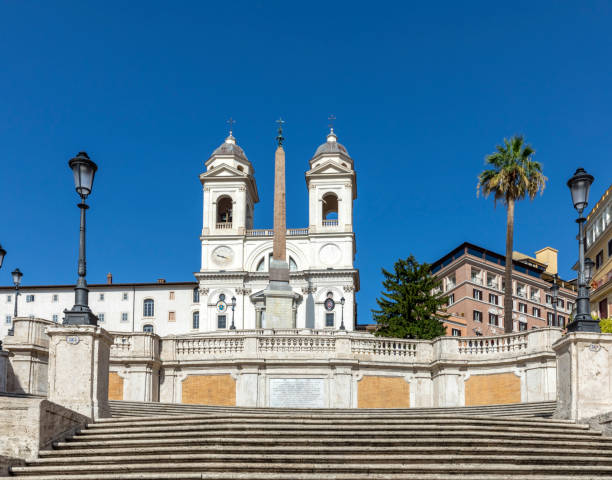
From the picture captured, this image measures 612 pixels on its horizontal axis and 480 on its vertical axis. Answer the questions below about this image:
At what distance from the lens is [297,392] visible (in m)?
26.2

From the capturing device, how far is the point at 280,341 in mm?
26547

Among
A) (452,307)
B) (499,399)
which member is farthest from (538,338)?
(452,307)

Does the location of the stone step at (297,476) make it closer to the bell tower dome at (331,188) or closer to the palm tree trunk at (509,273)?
the palm tree trunk at (509,273)

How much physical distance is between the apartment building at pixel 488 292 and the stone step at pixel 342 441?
70.0 meters

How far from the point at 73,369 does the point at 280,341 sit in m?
10.9

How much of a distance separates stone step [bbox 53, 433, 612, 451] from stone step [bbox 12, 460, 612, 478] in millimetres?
852

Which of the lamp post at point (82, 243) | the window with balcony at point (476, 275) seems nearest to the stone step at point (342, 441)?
the lamp post at point (82, 243)

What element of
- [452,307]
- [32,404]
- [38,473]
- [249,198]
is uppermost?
[249,198]

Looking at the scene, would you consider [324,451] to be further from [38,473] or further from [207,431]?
[38,473]

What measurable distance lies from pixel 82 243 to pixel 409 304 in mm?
31019

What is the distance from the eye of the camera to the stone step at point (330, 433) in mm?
14328

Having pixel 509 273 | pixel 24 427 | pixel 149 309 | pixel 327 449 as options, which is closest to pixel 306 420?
pixel 327 449

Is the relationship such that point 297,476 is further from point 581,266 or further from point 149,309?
point 149,309

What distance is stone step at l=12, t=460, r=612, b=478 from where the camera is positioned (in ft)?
41.8
